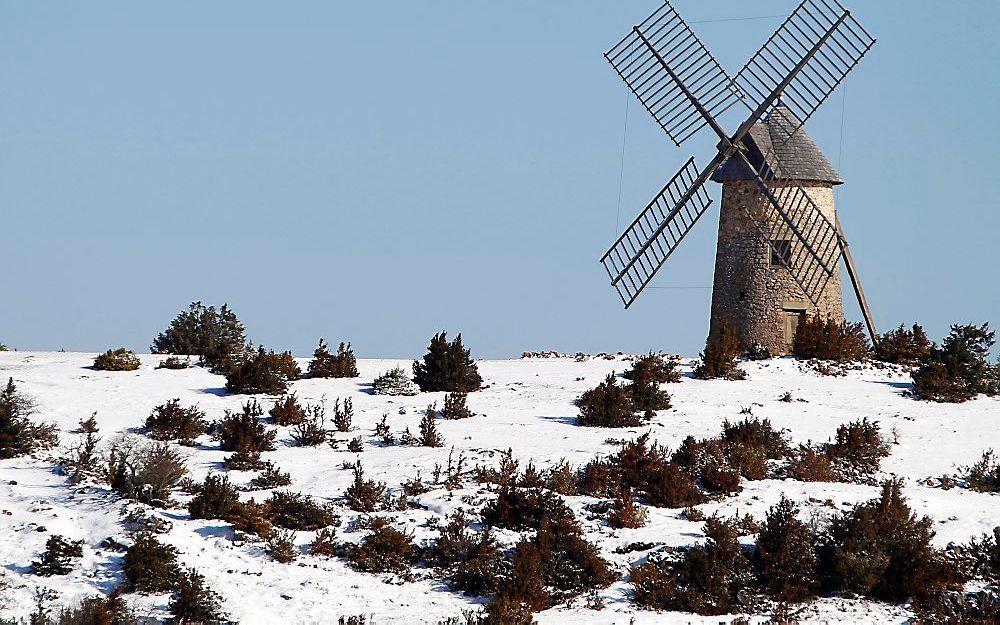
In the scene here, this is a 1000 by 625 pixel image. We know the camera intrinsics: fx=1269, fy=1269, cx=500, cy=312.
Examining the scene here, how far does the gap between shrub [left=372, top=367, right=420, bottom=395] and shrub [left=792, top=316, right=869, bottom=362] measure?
1093 centimetres

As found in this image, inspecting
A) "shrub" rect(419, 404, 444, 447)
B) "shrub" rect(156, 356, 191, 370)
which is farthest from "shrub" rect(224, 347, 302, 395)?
"shrub" rect(419, 404, 444, 447)

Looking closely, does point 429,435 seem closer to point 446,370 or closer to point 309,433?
point 309,433

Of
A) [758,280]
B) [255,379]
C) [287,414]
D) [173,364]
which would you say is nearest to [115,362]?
[173,364]

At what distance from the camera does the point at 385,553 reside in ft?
61.0

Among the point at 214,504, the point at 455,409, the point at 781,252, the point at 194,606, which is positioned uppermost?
the point at 781,252

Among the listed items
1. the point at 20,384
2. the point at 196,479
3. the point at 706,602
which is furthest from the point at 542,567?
the point at 20,384

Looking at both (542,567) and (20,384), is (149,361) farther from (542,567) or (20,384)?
(542,567)

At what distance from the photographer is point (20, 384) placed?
26844mm

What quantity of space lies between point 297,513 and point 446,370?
9.67 m

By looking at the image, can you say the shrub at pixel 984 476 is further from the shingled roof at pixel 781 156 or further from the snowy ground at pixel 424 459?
the shingled roof at pixel 781 156

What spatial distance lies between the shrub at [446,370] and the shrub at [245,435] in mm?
6086

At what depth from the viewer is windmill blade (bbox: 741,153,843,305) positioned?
111ft

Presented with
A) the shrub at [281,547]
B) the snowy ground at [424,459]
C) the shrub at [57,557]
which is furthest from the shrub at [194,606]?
the shrub at [57,557]

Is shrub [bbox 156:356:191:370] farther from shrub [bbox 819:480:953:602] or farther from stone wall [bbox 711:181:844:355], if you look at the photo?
shrub [bbox 819:480:953:602]
